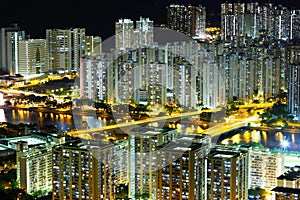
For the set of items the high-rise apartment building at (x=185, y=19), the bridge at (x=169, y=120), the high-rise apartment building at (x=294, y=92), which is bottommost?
the bridge at (x=169, y=120)

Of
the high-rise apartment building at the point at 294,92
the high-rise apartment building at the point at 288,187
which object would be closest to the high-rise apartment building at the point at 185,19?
the high-rise apartment building at the point at 294,92

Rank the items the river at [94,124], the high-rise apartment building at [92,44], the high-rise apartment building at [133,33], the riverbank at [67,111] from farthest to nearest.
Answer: the high-rise apartment building at [92,44] → the high-rise apartment building at [133,33] → the riverbank at [67,111] → the river at [94,124]

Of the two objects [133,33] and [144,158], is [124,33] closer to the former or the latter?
[133,33]

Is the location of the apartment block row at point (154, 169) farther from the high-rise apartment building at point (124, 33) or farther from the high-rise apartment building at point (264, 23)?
the high-rise apartment building at point (264, 23)

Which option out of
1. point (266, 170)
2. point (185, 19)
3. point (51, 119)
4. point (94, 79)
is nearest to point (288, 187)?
point (266, 170)

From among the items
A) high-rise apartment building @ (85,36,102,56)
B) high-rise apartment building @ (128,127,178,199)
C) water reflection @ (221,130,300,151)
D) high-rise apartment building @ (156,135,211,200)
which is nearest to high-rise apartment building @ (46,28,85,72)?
high-rise apartment building @ (85,36,102,56)

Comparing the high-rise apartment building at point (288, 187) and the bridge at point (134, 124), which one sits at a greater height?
the bridge at point (134, 124)

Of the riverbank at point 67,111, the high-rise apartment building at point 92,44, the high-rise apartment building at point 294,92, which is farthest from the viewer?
the high-rise apartment building at point 92,44

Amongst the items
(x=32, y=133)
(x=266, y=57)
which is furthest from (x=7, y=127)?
(x=266, y=57)
